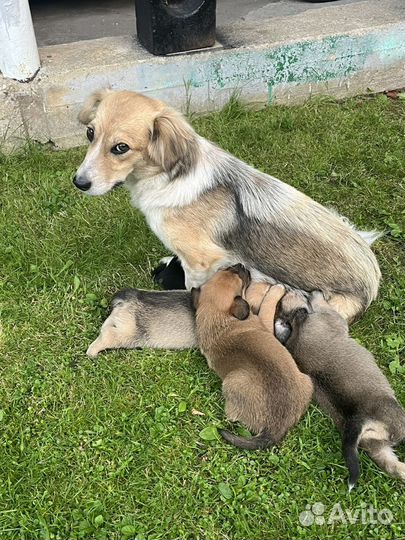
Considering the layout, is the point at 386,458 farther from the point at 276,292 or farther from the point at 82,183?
the point at 82,183

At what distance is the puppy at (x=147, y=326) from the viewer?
379 cm

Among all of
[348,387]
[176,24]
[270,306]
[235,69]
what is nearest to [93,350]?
[270,306]

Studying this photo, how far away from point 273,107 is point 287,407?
408 cm

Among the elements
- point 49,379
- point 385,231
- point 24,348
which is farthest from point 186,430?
point 385,231

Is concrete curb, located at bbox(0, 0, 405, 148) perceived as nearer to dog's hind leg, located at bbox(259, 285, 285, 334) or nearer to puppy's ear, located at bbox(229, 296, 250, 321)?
dog's hind leg, located at bbox(259, 285, 285, 334)

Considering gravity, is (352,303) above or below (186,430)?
above

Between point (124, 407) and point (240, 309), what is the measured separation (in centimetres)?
92

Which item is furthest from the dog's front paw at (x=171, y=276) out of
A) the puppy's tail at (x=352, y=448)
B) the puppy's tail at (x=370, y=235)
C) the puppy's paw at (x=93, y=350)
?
the puppy's tail at (x=352, y=448)

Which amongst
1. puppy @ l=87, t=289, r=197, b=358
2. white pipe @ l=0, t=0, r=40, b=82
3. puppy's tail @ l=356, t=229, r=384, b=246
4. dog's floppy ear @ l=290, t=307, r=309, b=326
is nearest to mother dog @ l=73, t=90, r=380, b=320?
dog's floppy ear @ l=290, t=307, r=309, b=326

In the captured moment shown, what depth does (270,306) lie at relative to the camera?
12.3 ft

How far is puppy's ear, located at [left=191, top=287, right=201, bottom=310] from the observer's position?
373 cm

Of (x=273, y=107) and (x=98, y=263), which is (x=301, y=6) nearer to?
(x=273, y=107)

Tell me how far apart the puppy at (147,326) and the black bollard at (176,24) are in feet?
9.95

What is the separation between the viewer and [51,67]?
5.62m
